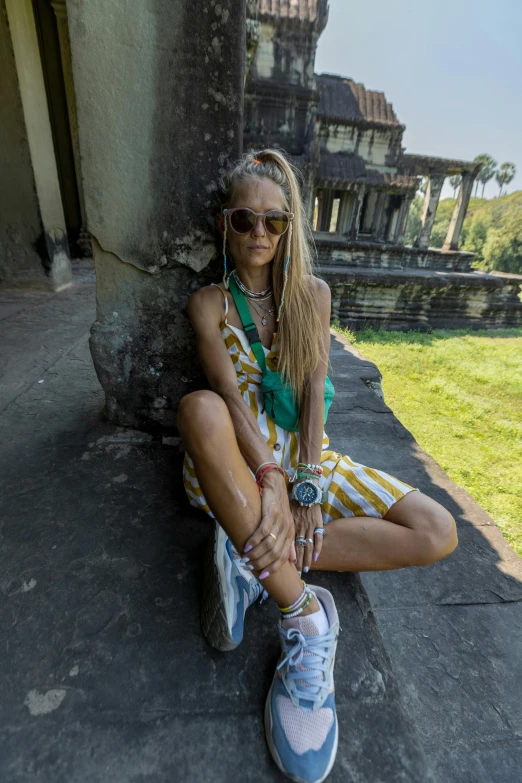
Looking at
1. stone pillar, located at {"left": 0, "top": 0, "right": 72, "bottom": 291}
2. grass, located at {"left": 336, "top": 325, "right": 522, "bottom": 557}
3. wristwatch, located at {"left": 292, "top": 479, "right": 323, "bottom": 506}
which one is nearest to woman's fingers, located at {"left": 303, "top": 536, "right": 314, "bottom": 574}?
wristwatch, located at {"left": 292, "top": 479, "right": 323, "bottom": 506}

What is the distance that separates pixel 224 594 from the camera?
38.6 inches

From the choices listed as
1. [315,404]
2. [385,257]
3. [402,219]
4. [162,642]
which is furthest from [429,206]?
[162,642]

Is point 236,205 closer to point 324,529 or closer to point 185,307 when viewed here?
point 185,307

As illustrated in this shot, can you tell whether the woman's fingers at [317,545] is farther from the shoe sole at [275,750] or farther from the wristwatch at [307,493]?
the shoe sole at [275,750]

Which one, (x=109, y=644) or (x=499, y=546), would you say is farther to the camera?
(x=499, y=546)

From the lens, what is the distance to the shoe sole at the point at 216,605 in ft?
3.14

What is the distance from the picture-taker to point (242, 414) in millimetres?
1250

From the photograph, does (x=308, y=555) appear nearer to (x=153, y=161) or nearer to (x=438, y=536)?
(x=438, y=536)

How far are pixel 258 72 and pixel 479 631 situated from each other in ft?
40.6

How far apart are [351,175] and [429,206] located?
287cm

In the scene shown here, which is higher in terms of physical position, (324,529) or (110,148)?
(110,148)

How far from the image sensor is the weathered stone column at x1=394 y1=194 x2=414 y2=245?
1397cm

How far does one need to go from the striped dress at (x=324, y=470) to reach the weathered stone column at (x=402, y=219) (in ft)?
47.4

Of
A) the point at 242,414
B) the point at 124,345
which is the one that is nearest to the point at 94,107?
the point at 124,345
